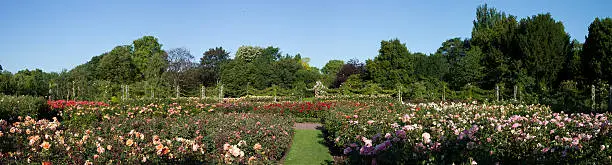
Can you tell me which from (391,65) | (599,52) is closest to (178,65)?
(391,65)

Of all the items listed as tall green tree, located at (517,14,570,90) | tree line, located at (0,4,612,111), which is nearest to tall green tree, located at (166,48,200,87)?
tree line, located at (0,4,612,111)

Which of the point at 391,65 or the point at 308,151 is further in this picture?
the point at 391,65

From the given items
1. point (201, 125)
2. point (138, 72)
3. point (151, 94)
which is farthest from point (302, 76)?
point (201, 125)

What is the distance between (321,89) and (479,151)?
73.5 ft

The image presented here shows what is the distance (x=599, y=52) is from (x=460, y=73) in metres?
7.36

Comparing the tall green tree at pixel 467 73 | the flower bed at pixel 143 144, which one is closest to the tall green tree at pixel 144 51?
the tall green tree at pixel 467 73

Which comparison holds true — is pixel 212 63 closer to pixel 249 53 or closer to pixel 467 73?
pixel 249 53

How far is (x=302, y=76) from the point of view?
44.9 metres

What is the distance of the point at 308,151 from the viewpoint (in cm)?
795

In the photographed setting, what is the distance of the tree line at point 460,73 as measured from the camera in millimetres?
20375

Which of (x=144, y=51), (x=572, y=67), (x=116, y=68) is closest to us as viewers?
(x=572, y=67)

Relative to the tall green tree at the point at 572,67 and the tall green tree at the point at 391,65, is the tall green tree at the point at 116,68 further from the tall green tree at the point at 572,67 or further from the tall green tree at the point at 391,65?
the tall green tree at the point at 572,67

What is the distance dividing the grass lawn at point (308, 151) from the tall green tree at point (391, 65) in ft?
73.6

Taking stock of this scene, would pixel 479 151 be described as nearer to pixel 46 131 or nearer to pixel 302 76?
pixel 46 131
